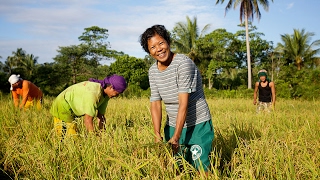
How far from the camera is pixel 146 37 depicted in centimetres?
208

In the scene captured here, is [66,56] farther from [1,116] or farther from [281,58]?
[1,116]

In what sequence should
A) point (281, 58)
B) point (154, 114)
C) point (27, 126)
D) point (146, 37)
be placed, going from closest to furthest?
point (146, 37)
point (154, 114)
point (27, 126)
point (281, 58)

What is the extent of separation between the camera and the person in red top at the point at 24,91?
17.6ft

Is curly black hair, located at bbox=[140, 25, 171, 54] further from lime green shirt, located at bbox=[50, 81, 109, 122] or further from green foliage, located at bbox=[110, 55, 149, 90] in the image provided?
green foliage, located at bbox=[110, 55, 149, 90]

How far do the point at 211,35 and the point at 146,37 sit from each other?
2942 centimetres

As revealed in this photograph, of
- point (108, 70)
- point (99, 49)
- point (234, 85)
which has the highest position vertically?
Result: point (99, 49)

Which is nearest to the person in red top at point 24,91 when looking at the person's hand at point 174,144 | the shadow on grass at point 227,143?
the shadow on grass at point 227,143

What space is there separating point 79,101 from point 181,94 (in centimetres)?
147

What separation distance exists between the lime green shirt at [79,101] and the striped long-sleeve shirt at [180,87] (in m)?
0.89

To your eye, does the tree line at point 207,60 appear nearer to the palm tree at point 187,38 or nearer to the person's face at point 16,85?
the palm tree at point 187,38

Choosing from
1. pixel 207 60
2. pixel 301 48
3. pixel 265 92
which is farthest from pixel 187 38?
pixel 265 92

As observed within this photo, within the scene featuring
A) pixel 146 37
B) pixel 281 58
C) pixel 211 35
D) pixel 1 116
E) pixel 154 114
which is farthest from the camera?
pixel 281 58

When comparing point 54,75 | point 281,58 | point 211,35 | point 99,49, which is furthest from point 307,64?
point 54,75

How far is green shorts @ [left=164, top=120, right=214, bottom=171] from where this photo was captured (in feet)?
6.70
